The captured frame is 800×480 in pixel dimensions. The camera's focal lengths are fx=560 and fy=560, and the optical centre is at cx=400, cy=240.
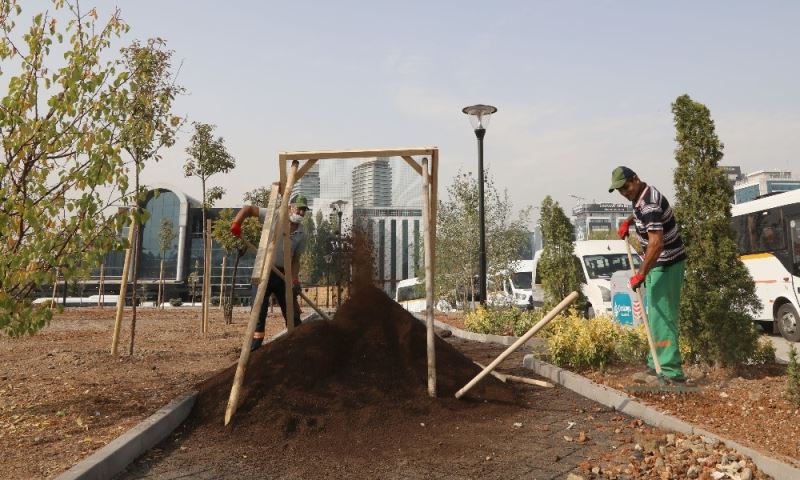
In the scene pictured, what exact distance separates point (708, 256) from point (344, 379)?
3.98 meters

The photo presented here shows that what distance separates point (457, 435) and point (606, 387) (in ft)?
6.25

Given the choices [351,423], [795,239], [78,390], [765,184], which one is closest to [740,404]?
[351,423]

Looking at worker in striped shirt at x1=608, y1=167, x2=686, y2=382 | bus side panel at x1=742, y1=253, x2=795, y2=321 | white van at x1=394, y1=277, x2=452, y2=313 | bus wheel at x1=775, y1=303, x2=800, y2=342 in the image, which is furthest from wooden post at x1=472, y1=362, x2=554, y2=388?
white van at x1=394, y1=277, x2=452, y2=313

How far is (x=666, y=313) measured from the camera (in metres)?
5.32

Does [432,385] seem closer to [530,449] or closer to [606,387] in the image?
[530,449]

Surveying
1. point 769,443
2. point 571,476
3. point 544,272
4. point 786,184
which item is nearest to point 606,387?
point 769,443

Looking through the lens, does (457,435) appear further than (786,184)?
No

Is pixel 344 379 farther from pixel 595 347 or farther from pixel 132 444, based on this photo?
pixel 595 347

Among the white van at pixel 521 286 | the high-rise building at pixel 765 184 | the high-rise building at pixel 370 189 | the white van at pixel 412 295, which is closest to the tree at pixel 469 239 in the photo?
the white van at pixel 521 286

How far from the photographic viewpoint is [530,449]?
3.87 metres

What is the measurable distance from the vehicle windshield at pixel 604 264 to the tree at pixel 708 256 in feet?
33.8

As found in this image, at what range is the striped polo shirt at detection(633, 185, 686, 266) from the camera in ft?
17.5

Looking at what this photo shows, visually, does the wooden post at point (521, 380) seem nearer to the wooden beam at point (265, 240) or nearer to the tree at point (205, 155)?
the wooden beam at point (265, 240)

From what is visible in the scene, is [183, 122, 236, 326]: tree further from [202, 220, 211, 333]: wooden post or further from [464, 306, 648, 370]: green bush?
[464, 306, 648, 370]: green bush
